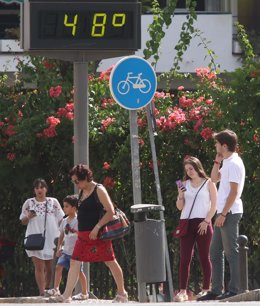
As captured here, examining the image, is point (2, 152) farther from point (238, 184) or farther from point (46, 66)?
point (238, 184)

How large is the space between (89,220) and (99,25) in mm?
2139

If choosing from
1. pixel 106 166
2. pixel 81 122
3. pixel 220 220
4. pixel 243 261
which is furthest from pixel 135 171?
pixel 106 166

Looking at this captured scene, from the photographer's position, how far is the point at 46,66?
20828mm

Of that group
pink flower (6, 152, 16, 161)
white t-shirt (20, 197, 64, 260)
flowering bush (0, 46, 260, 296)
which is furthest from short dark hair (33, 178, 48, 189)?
pink flower (6, 152, 16, 161)

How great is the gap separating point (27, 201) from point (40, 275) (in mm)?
1025

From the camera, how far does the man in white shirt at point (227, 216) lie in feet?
47.7

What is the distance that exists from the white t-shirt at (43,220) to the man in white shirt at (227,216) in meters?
4.71

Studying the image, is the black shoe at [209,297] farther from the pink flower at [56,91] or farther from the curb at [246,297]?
the pink flower at [56,91]

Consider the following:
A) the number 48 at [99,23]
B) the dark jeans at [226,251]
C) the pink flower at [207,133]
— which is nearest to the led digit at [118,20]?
the number 48 at [99,23]

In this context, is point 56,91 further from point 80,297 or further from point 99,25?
point 99,25

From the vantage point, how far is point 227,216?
14.6 meters

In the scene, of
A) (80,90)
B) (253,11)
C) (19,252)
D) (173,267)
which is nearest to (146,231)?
(80,90)

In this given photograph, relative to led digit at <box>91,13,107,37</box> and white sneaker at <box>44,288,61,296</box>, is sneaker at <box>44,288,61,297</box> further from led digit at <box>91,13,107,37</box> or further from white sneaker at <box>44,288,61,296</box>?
led digit at <box>91,13,107,37</box>

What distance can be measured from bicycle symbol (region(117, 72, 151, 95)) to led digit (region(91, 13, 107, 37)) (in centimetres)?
101
